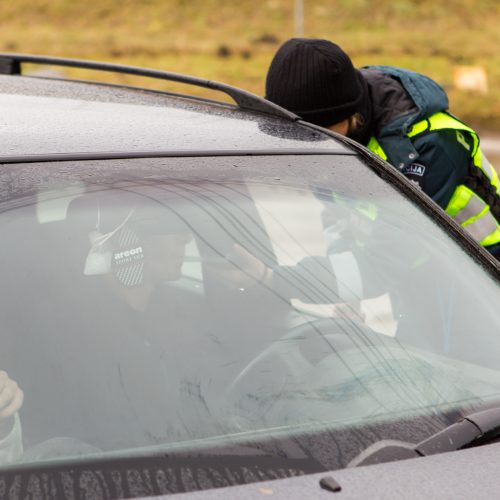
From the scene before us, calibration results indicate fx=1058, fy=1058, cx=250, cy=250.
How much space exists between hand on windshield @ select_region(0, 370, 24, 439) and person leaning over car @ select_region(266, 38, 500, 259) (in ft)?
5.85

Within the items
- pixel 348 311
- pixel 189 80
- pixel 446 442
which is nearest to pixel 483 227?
pixel 189 80

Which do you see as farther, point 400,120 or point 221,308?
point 400,120

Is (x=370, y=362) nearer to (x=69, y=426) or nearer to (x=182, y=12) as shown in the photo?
(x=69, y=426)

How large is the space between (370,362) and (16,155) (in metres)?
0.82

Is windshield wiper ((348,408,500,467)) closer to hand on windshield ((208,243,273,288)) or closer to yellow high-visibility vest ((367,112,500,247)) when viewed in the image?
hand on windshield ((208,243,273,288))

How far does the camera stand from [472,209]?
348 cm

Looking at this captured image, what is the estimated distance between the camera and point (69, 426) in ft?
5.82

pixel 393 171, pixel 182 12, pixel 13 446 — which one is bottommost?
pixel 182 12

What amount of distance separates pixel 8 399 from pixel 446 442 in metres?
0.76

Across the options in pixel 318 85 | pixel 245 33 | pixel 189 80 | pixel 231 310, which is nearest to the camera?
pixel 231 310

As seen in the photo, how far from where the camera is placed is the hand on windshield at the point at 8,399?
6.02 feet

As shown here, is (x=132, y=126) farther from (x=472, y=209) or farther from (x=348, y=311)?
(x=472, y=209)

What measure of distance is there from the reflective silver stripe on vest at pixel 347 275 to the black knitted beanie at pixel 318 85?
98 centimetres

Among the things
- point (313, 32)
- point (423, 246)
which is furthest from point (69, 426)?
point (313, 32)
